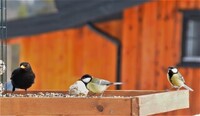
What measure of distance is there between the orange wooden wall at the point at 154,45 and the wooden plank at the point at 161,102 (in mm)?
4393

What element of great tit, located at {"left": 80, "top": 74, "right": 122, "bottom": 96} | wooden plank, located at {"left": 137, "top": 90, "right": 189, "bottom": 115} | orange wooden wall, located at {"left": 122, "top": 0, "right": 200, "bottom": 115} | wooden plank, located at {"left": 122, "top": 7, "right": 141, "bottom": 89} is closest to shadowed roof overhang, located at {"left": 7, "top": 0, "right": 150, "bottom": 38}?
wooden plank, located at {"left": 122, "top": 7, "right": 141, "bottom": 89}

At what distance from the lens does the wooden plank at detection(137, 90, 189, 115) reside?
12.0 feet

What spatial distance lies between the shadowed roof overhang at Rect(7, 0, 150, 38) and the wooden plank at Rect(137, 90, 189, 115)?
13.7ft

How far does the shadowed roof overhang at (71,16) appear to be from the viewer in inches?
331

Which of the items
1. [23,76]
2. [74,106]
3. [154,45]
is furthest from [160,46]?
[74,106]

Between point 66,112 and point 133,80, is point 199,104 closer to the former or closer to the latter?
point 133,80

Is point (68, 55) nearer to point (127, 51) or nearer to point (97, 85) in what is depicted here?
point (127, 51)

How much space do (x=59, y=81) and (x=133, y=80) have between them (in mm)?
1072

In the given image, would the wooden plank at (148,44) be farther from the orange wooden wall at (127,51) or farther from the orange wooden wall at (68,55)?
the orange wooden wall at (68,55)

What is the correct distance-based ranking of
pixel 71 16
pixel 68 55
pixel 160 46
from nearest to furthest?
pixel 71 16 → pixel 160 46 → pixel 68 55

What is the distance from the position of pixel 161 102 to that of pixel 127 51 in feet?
16.8

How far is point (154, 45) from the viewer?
885 centimetres

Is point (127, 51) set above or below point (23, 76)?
above

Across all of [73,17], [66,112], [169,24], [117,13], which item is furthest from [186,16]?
[66,112]
